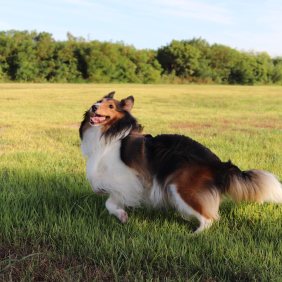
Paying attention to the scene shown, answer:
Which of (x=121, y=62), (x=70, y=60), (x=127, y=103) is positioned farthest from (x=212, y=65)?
(x=127, y=103)

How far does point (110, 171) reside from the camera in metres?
2.85

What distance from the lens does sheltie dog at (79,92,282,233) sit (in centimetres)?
263

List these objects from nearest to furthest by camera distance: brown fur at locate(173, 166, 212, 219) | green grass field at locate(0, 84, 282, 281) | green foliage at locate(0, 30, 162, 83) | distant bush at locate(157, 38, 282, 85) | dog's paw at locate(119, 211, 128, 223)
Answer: green grass field at locate(0, 84, 282, 281)
brown fur at locate(173, 166, 212, 219)
dog's paw at locate(119, 211, 128, 223)
green foliage at locate(0, 30, 162, 83)
distant bush at locate(157, 38, 282, 85)

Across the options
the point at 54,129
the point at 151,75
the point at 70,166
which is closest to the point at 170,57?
the point at 151,75

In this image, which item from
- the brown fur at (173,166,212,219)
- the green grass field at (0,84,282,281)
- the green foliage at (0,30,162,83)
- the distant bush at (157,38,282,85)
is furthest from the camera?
the distant bush at (157,38,282,85)

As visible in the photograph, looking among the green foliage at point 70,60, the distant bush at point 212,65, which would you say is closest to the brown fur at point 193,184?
the green foliage at point 70,60

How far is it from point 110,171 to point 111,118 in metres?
0.51

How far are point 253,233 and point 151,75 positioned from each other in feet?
133

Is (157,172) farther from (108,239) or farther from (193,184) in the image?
(108,239)

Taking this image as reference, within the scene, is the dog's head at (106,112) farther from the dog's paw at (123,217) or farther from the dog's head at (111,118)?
the dog's paw at (123,217)

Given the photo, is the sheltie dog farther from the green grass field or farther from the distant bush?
the distant bush

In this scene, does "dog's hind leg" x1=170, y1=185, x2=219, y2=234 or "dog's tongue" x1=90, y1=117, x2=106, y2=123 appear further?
"dog's tongue" x1=90, y1=117, x2=106, y2=123

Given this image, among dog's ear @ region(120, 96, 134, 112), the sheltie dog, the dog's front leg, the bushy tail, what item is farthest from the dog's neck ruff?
the bushy tail

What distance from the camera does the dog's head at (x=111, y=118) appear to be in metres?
2.82
